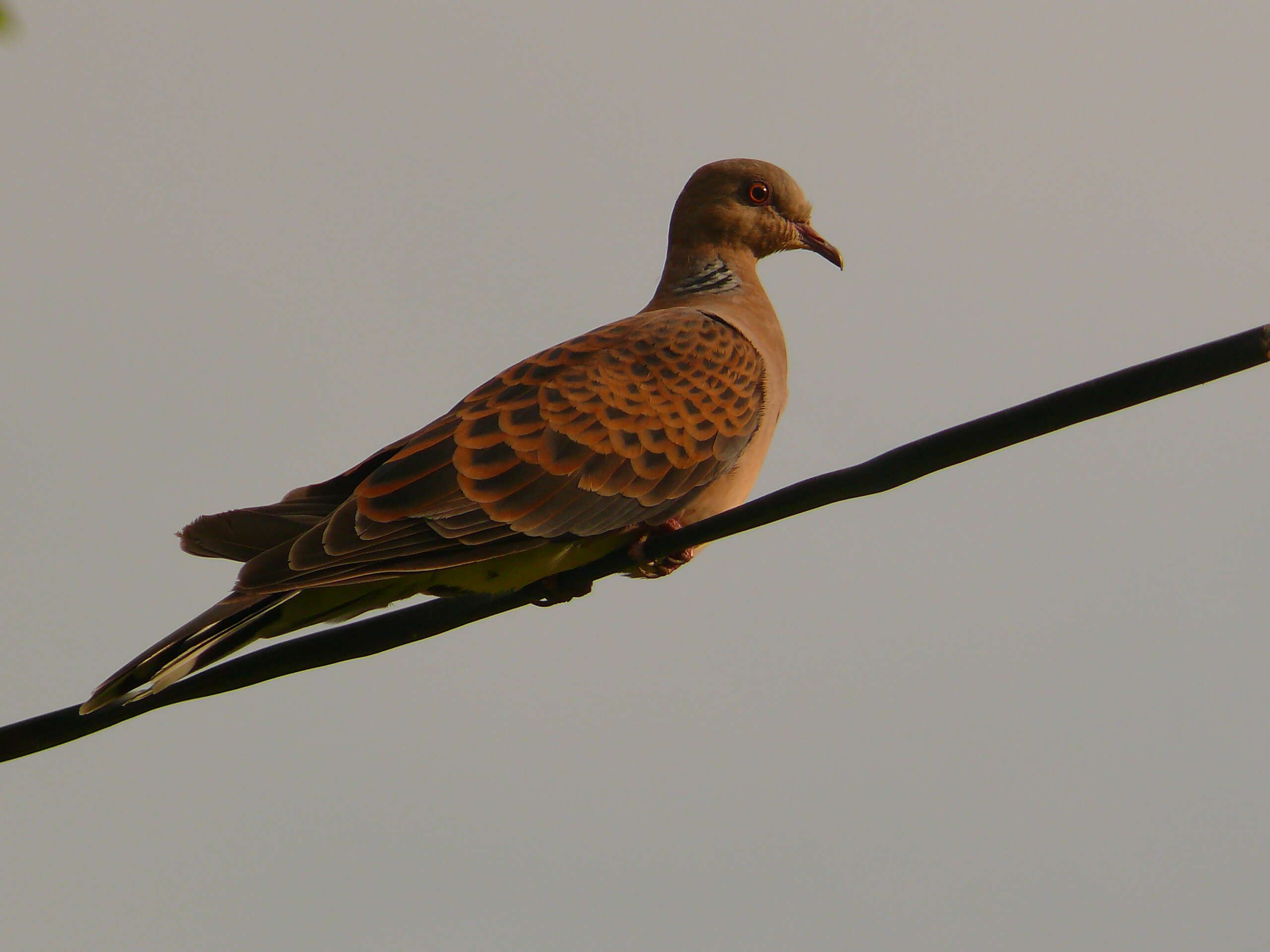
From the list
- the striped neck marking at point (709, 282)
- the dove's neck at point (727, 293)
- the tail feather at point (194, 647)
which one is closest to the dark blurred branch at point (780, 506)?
the tail feather at point (194, 647)

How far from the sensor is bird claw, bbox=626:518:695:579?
4629mm

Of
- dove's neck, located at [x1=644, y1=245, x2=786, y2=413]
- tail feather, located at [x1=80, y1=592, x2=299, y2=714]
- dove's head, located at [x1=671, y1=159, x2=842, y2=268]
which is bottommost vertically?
tail feather, located at [x1=80, y1=592, x2=299, y2=714]

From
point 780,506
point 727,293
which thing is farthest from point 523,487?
point 727,293

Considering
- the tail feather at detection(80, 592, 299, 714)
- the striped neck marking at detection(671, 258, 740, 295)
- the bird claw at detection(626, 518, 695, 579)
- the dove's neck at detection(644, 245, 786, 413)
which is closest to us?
the tail feather at detection(80, 592, 299, 714)

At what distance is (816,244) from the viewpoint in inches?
253

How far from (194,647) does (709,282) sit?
290cm

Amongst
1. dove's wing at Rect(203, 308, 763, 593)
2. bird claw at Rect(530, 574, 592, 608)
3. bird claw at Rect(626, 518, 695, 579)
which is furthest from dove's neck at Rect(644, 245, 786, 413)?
bird claw at Rect(530, 574, 592, 608)

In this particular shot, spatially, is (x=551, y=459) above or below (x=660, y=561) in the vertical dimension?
above

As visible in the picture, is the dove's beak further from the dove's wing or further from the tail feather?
the tail feather

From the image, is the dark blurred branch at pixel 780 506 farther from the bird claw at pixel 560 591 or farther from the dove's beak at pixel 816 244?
the dove's beak at pixel 816 244

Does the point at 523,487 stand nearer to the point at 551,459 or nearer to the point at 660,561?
the point at 551,459

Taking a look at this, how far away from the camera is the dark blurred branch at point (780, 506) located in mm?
2758

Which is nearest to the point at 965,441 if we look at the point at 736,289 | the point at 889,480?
the point at 889,480

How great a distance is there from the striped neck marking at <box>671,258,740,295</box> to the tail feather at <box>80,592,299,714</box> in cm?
250
